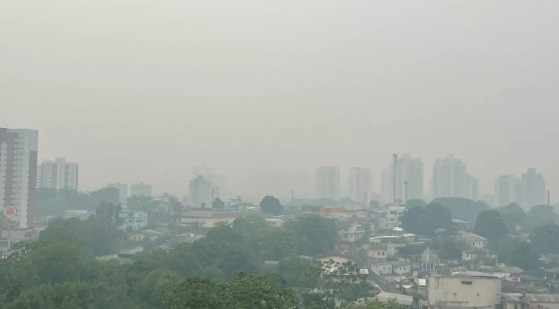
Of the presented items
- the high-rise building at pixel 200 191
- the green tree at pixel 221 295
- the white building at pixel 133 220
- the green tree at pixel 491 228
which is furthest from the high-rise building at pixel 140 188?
the green tree at pixel 221 295

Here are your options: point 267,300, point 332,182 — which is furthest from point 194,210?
point 332,182

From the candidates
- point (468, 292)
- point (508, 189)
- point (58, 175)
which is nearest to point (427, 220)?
point (468, 292)

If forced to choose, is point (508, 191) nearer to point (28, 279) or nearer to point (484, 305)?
point (484, 305)

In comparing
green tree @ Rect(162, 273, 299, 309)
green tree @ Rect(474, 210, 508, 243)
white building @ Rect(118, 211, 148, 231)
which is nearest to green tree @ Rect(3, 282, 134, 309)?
green tree @ Rect(162, 273, 299, 309)

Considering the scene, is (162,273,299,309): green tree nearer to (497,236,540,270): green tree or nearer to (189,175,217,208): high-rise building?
(497,236,540,270): green tree

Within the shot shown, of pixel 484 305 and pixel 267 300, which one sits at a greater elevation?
pixel 267 300

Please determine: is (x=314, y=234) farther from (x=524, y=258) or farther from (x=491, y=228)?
(x=491, y=228)
